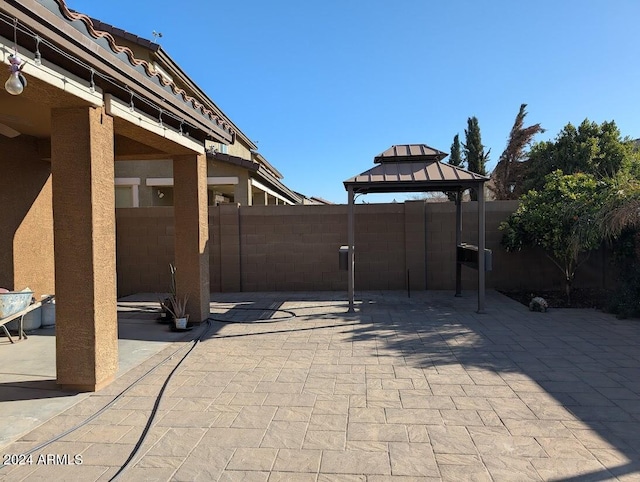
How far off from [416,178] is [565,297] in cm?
445

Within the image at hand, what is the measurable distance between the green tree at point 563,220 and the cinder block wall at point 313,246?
1011 millimetres

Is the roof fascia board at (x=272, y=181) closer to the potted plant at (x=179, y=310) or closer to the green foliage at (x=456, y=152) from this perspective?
the potted plant at (x=179, y=310)

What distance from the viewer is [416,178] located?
7.62 meters

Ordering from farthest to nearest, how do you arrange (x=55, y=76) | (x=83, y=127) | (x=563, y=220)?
1. (x=563, y=220)
2. (x=83, y=127)
3. (x=55, y=76)

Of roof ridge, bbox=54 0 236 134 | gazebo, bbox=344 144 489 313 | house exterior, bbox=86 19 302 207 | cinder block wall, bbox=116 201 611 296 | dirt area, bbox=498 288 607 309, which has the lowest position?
dirt area, bbox=498 288 607 309

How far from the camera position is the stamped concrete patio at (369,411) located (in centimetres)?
276

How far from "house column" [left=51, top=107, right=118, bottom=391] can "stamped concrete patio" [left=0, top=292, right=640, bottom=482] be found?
410mm

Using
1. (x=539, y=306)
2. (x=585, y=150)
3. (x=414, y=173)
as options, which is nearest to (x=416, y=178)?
(x=414, y=173)

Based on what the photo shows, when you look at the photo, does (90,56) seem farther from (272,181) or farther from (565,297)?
(272,181)

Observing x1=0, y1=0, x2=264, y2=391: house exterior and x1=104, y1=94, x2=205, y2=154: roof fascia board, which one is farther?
x1=104, y1=94, x2=205, y2=154: roof fascia board

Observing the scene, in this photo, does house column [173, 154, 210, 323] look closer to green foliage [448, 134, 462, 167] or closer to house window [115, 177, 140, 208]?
house window [115, 177, 140, 208]

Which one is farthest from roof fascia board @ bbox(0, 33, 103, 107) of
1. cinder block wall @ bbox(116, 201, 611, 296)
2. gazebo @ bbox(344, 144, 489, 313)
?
cinder block wall @ bbox(116, 201, 611, 296)

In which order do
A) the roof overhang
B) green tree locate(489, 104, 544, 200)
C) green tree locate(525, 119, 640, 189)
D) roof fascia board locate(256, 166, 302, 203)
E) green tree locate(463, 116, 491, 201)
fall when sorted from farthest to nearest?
1. green tree locate(463, 116, 491, 201)
2. green tree locate(489, 104, 544, 200)
3. green tree locate(525, 119, 640, 189)
4. roof fascia board locate(256, 166, 302, 203)
5. the roof overhang

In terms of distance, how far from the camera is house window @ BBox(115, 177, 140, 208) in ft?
49.1
